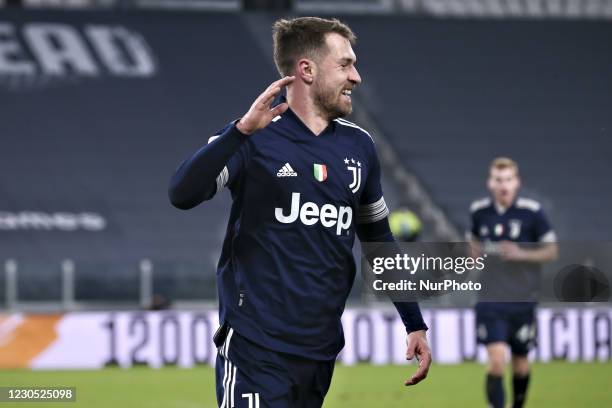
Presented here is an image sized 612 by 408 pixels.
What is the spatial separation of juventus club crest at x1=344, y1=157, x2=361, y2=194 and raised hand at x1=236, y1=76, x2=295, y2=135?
608 millimetres

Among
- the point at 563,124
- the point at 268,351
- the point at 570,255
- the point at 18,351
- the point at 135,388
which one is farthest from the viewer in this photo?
the point at 563,124

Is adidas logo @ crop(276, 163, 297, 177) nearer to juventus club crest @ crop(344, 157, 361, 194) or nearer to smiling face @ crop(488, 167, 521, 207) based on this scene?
juventus club crest @ crop(344, 157, 361, 194)

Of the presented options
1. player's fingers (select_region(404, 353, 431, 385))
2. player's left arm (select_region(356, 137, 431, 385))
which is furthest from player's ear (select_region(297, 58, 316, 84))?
player's fingers (select_region(404, 353, 431, 385))

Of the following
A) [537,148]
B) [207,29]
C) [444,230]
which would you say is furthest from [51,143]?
[537,148]

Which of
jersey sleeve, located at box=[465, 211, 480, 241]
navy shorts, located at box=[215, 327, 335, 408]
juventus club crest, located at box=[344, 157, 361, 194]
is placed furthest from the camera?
jersey sleeve, located at box=[465, 211, 480, 241]

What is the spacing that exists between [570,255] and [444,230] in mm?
18457

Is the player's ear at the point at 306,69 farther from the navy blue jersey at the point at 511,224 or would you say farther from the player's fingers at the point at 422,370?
the navy blue jersey at the point at 511,224

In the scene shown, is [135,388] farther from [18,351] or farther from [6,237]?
[6,237]

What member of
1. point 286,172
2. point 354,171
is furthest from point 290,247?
point 354,171

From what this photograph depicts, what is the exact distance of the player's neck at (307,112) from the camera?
4.27 metres

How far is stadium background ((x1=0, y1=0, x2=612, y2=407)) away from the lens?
23.0 meters

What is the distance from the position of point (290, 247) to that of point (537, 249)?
4183 mm

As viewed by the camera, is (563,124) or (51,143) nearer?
(51,143)

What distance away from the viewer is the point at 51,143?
80.6ft
